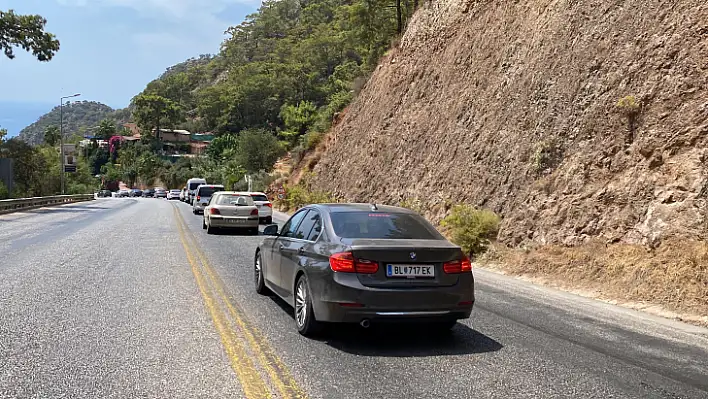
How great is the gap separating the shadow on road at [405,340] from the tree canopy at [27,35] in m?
42.0

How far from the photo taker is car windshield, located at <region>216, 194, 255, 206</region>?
22.6m

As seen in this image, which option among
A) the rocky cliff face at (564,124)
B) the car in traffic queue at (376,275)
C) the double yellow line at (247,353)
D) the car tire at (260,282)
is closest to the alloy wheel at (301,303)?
the car in traffic queue at (376,275)

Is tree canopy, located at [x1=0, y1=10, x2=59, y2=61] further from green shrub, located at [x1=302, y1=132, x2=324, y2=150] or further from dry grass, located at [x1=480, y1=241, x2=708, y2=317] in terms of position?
dry grass, located at [x1=480, y1=241, x2=708, y2=317]

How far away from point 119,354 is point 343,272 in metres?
Answer: 2.35

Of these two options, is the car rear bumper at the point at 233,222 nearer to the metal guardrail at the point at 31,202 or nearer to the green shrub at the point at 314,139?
the metal guardrail at the point at 31,202

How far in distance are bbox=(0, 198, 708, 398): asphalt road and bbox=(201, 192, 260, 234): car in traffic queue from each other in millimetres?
11210

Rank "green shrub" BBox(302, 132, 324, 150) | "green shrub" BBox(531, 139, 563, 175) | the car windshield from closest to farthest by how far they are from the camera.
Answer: "green shrub" BBox(531, 139, 563, 175), the car windshield, "green shrub" BBox(302, 132, 324, 150)

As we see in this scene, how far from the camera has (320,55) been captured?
9681 cm

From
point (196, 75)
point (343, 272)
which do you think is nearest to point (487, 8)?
point (343, 272)

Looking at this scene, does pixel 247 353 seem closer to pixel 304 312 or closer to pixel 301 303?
pixel 304 312

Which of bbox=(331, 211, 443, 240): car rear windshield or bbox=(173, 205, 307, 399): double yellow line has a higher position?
bbox=(331, 211, 443, 240): car rear windshield

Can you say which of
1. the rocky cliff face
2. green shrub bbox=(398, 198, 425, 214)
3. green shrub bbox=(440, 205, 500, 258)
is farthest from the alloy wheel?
green shrub bbox=(398, 198, 425, 214)

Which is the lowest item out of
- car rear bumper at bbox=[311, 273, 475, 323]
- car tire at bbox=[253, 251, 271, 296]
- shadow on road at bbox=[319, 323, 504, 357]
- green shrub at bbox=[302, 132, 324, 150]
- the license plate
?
shadow on road at bbox=[319, 323, 504, 357]

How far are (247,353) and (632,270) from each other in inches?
284
